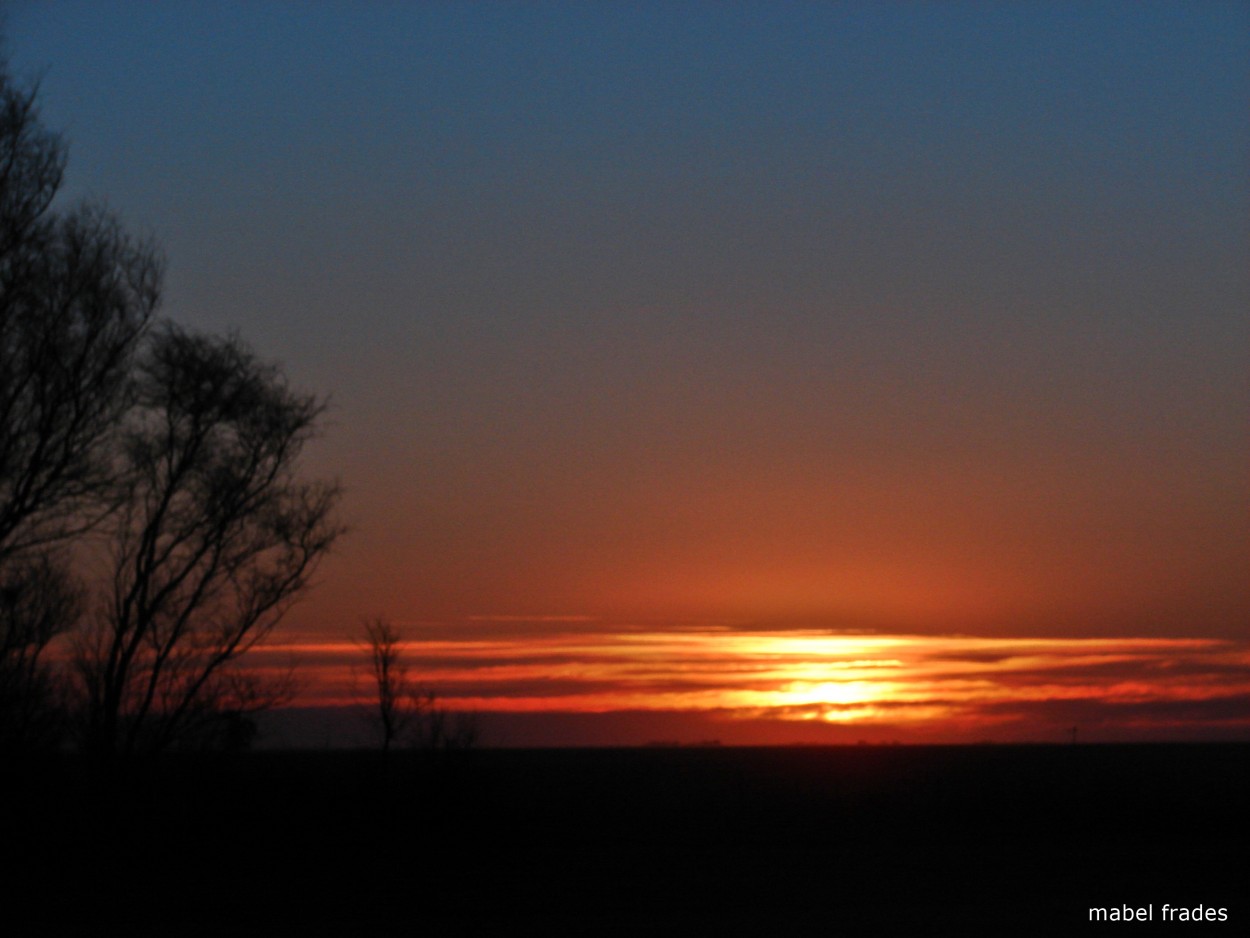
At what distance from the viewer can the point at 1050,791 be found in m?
44.8

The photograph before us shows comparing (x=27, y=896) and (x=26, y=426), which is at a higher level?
(x=26, y=426)

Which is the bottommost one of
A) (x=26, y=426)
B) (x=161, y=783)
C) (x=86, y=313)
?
(x=161, y=783)

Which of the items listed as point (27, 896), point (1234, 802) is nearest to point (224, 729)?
point (27, 896)

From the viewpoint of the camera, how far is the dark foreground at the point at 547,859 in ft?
68.1

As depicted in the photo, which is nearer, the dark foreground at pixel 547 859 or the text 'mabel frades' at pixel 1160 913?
the text 'mabel frades' at pixel 1160 913

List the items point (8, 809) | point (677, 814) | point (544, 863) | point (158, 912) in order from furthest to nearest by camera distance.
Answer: point (677, 814) < point (544, 863) < point (8, 809) < point (158, 912)

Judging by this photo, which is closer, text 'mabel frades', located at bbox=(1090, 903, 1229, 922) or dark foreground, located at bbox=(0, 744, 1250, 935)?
text 'mabel frades', located at bbox=(1090, 903, 1229, 922)

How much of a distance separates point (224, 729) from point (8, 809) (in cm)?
559

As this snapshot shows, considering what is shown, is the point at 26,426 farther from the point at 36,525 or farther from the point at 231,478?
the point at 231,478

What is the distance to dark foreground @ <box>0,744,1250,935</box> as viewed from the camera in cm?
2077

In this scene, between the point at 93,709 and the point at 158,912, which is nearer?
the point at 158,912

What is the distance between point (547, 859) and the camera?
2880 centimetres

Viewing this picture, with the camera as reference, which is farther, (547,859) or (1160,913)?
(547,859)

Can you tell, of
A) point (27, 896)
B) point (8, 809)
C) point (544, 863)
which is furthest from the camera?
point (544, 863)
